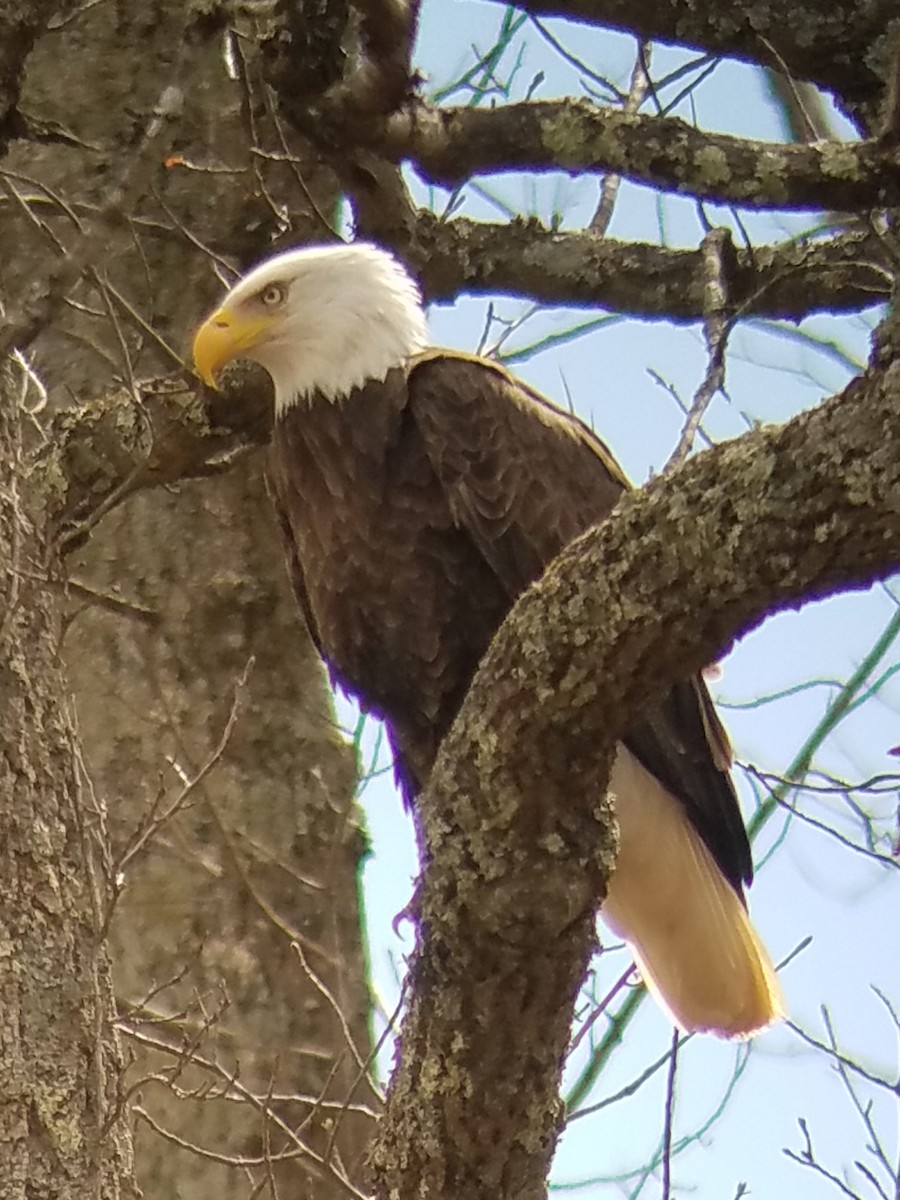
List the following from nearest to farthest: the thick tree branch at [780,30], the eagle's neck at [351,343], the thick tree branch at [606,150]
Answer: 1. the thick tree branch at [780,30]
2. the thick tree branch at [606,150]
3. the eagle's neck at [351,343]

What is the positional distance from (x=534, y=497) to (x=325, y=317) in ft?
2.26

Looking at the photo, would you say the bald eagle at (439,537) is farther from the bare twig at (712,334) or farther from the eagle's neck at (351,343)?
the bare twig at (712,334)

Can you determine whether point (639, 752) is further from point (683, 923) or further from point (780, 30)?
point (780, 30)

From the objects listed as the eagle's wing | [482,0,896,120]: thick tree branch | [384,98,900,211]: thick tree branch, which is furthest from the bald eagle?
[482,0,896,120]: thick tree branch

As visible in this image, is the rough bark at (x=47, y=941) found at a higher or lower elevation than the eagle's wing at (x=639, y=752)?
lower

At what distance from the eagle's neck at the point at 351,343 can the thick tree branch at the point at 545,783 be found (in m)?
1.42

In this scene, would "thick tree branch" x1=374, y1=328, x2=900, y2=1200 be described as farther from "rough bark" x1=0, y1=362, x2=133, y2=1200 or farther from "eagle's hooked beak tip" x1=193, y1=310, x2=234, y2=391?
"eagle's hooked beak tip" x1=193, y1=310, x2=234, y2=391

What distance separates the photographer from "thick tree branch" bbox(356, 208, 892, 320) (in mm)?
3021

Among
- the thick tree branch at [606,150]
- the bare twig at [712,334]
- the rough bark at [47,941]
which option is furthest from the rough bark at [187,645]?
the bare twig at [712,334]

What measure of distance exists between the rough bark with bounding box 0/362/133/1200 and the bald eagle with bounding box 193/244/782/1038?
787 millimetres

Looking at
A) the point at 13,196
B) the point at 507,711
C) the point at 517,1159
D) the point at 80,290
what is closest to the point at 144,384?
the point at 13,196

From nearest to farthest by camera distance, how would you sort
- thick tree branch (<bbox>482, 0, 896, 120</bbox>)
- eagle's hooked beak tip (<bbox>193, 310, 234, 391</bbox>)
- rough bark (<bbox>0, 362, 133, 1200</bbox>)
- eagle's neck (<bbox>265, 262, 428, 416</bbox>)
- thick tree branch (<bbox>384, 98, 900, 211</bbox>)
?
1. rough bark (<bbox>0, 362, 133, 1200</bbox>)
2. thick tree branch (<bbox>482, 0, 896, 120</bbox>)
3. thick tree branch (<bbox>384, 98, 900, 211</bbox>)
4. eagle's hooked beak tip (<bbox>193, 310, 234, 391</bbox>)
5. eagle's neck (<bbox>265, 262, 428, 416</bbox>)

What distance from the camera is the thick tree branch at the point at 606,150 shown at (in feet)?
7.85

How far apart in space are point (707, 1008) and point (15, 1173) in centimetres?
159
